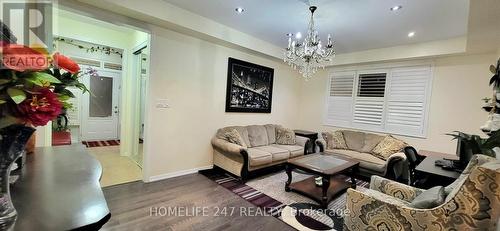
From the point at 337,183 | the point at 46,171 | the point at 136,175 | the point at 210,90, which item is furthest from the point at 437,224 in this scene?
the point at 136,175

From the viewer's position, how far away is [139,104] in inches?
175

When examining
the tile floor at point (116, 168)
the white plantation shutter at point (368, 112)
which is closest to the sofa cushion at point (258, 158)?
the tile floor at point (116, 168)

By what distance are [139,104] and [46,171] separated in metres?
3.37

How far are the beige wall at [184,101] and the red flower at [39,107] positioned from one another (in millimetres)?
2652

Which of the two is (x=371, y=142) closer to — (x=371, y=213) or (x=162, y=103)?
(x=371, y=213)

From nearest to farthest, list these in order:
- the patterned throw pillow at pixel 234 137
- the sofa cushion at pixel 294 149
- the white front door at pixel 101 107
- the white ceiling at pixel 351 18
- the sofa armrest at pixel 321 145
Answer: the white ceiling at pixel 351 18 < the patterned throw pillow at pixel 234 137 < the sofa cushion at pixel 294 149 < the sofa armrest at pixel 321 145 < the white front door at pixel 101 107

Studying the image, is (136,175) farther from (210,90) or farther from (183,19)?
(183,19)

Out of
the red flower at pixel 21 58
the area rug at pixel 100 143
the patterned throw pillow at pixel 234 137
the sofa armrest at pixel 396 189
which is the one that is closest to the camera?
the red flower at pixel 21 58

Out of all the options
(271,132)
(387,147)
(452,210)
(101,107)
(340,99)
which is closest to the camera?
(452,210)

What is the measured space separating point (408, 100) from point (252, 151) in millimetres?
3254

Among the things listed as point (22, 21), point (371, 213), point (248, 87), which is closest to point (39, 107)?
point (22, 21)

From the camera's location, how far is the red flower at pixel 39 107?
2.32ft

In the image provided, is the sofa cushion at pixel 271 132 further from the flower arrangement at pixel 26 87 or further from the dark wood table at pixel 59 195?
the flower arrangement at pixel 26 87

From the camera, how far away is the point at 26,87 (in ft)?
2.33
